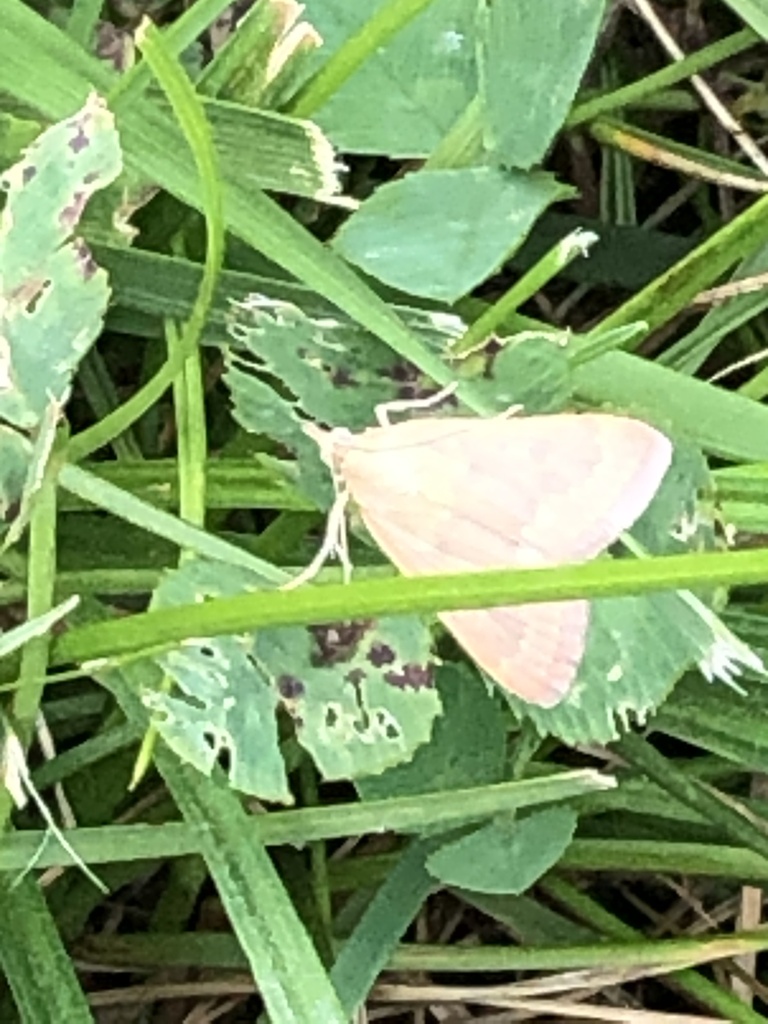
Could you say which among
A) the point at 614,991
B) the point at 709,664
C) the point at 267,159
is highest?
the point at 267,159

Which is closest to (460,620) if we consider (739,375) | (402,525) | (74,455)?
(402,525)

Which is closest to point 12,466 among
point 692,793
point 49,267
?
point 49,267

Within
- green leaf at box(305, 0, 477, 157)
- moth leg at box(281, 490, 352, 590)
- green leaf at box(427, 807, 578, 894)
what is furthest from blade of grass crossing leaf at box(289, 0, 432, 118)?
green leaf at box(427, 807, 578, 894)

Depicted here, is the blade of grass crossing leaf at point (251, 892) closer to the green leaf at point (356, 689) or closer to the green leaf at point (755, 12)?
the green leaf at point (356, 689)

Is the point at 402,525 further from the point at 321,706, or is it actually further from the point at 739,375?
the point at 739,375

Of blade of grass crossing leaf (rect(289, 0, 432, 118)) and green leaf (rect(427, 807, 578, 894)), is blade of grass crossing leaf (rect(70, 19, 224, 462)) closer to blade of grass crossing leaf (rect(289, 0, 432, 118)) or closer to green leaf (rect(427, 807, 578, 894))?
blade of grass crossing leaf (rect(289, 0, 432, 118))

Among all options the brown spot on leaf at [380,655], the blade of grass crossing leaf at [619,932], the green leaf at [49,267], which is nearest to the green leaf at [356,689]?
the brown spot on leaf at [380,655]
